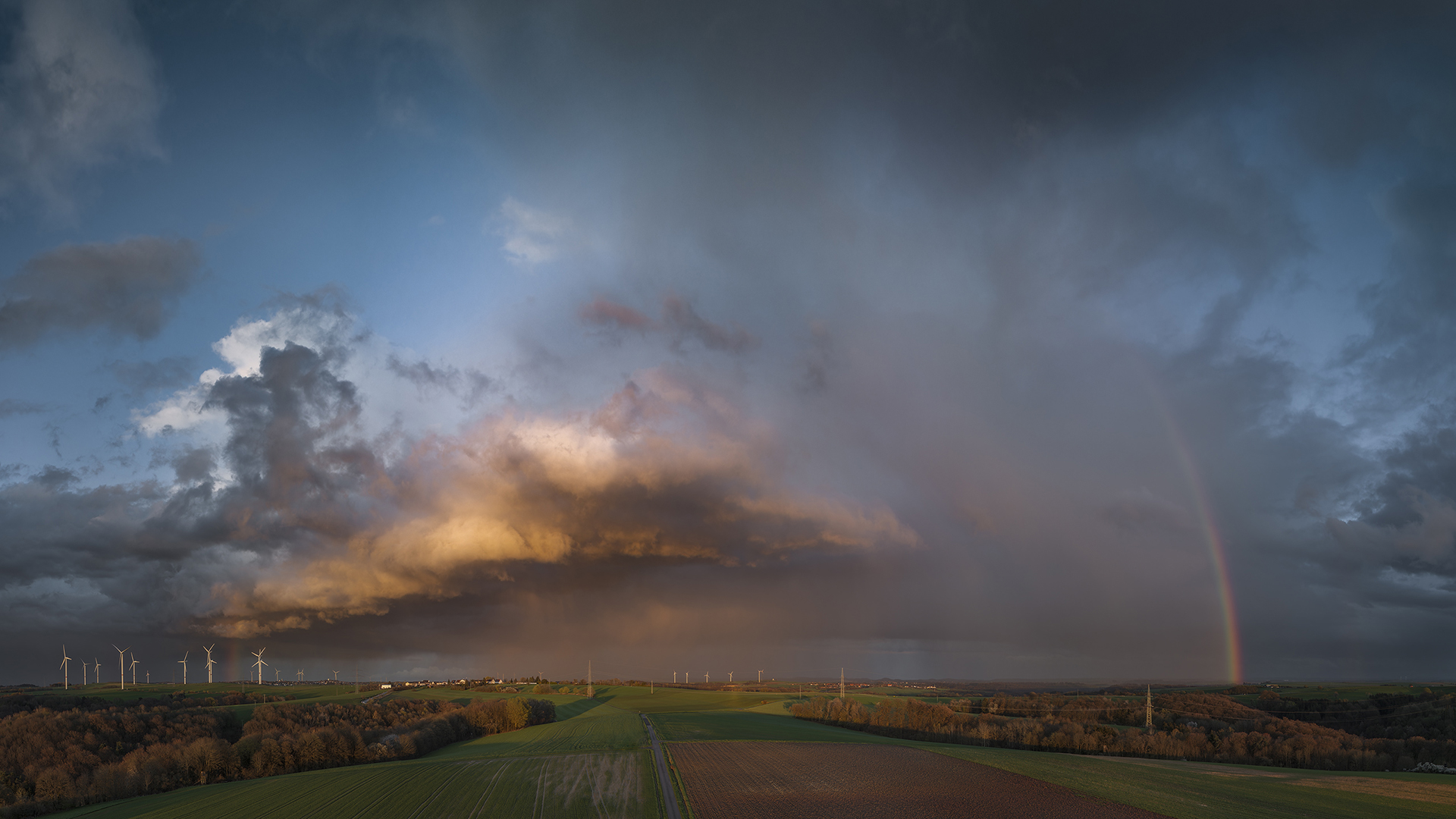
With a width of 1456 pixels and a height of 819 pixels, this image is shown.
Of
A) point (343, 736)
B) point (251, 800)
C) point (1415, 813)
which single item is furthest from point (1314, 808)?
point (343, 736)

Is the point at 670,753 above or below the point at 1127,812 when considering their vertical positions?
below

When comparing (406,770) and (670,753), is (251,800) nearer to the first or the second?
(406,770)

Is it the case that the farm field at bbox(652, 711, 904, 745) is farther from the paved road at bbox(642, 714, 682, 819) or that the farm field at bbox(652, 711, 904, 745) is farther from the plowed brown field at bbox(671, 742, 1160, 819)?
the plowed brown field at bbox(671, 742, 1160, 819)

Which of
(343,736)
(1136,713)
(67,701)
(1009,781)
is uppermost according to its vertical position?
(1009,781)

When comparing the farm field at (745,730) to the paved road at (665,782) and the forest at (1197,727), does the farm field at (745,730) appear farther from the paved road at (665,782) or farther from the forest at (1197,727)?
the forest at (1197,727)

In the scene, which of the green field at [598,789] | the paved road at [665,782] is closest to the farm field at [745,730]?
the paved road at [665,782]

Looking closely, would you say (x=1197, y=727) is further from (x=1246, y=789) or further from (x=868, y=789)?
(x=868, y=789)

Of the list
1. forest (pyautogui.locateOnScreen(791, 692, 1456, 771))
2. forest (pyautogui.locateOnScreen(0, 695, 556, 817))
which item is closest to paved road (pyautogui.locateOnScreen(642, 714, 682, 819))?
forest (pyautogui.locateOnScreen(0, 695, 556, 817))
